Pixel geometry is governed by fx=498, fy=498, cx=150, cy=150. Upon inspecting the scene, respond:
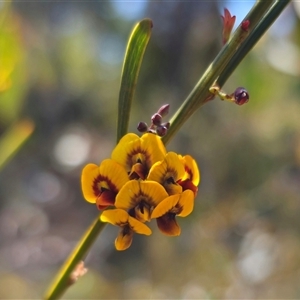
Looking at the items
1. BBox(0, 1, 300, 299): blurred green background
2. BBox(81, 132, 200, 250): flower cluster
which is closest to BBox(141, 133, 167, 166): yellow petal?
BBox(81, 132, 200, 250): flower cluster

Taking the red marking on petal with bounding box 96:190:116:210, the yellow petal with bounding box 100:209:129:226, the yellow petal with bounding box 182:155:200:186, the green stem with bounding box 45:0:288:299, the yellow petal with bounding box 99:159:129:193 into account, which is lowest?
the red marking on petal with bounding box 96:190:116:210

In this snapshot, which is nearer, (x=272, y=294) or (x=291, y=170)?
(x=272, y=294)

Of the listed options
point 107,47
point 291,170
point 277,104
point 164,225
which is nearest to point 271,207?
point 291,170

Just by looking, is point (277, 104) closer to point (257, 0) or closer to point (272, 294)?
point (272, 294)

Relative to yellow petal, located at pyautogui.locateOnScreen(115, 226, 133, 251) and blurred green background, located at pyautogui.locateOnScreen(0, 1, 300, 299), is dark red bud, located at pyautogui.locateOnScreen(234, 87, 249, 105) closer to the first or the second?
yellow petal, located at pyautogui.locateOnScreen(115, 226, 133, 251)

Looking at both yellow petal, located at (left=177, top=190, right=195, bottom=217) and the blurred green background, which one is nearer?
yellow petal, located at (left=177, top=190, right=195, bottom=217)

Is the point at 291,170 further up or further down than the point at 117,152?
further down

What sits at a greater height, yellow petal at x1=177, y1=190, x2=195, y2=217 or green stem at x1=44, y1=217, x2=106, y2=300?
yellow petal at x1=177, y1=190, x2=195, y2=217

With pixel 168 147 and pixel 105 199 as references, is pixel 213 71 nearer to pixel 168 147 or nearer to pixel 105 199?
pixel 105 199
